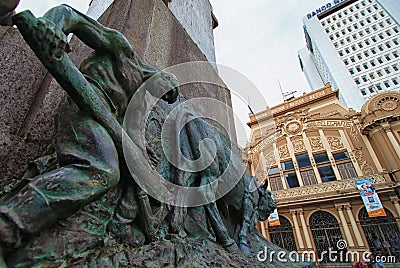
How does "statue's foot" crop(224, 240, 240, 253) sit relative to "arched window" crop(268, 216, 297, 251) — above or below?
below

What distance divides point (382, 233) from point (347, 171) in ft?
14.5

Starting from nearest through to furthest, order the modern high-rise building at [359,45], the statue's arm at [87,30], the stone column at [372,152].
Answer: the statue's arm at [87,30], the stone column at [372,152], the modern high-rise building at [359,45]

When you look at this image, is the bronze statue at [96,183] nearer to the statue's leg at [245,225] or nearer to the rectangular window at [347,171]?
the statue's leg at [245,225]

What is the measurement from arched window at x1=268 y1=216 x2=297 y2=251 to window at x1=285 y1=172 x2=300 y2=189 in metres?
2.78

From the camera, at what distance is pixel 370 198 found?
14000mm

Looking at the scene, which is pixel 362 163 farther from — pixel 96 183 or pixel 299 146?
pixel 96 183

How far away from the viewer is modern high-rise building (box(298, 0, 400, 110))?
38.1 meters

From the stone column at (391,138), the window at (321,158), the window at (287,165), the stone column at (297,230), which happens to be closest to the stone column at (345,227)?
the stone column at (297,230)

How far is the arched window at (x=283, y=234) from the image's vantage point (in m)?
15.6

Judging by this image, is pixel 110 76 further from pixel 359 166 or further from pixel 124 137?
pixel 359 166

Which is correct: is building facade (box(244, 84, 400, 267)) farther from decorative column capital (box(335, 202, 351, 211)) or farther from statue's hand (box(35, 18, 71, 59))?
statue's hand (box(35, 18, 71, 59))

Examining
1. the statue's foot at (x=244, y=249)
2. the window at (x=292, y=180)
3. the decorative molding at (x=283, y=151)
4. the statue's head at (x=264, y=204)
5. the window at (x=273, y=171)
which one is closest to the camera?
the statue's foot at (x=244, y=249)

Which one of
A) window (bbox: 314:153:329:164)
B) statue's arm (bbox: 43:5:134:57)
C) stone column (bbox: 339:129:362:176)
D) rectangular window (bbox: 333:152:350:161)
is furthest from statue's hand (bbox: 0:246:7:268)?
rectangular window (bbox: 333:152:350:161)

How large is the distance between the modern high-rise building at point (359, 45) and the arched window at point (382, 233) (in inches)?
1103
